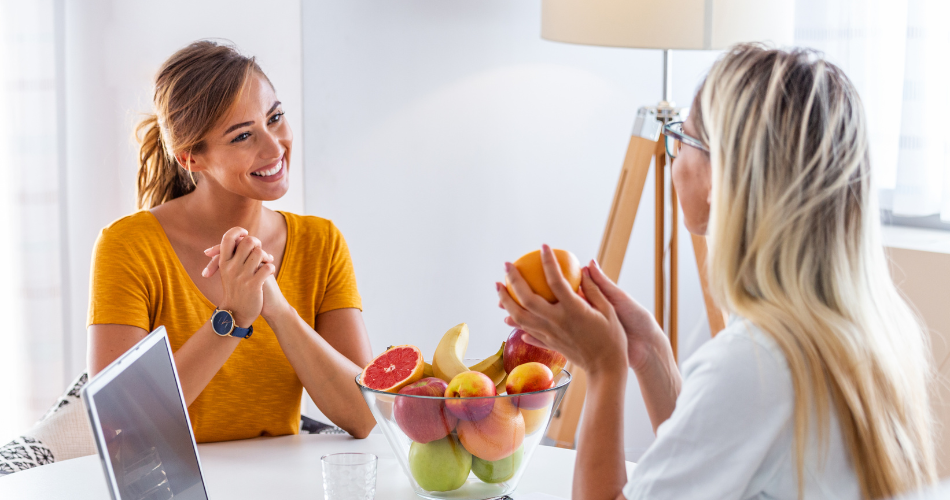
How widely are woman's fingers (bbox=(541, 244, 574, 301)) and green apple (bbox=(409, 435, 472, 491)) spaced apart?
23 cm

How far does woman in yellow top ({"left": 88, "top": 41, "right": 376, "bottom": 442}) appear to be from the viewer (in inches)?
52.6

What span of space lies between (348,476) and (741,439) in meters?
0.48

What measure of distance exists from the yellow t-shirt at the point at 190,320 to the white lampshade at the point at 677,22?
912mm

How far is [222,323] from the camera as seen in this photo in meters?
1.31

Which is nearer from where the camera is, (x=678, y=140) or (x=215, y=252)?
(x=678, y=140)

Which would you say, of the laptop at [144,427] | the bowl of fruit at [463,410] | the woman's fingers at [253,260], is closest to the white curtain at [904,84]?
the bowl of fruit at [463,410]

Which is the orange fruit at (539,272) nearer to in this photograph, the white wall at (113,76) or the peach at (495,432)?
the peach at (495,432)

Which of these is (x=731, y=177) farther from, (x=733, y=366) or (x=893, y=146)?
(x=893, y=146)

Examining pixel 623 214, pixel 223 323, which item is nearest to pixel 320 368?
pixel 223 323

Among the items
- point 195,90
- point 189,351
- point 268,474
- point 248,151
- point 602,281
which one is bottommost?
point 268,474

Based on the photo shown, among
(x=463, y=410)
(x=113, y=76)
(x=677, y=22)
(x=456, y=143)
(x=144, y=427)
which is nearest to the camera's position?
(x=144, y=427)

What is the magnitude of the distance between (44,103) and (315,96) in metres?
0.68

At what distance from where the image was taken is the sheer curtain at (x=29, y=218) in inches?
79.1

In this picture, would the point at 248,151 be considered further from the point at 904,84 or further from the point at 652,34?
the point at 904,84
